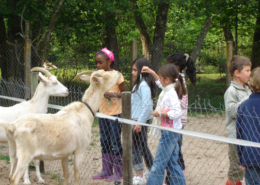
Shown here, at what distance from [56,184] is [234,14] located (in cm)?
806

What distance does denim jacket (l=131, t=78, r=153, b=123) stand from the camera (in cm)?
322

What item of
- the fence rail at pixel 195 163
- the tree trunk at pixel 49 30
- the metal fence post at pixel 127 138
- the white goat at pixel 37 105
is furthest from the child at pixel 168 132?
the tree trunk at pixel 49 30

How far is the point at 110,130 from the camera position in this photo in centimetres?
370

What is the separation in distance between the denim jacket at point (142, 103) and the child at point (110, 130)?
24 cm

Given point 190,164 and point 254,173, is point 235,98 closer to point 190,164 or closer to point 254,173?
point 254,173

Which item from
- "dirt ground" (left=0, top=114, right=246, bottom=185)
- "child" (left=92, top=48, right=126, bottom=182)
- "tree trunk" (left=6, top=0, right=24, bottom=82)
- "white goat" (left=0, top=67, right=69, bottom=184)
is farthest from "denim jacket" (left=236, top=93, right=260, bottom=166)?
"tree trunk" (left=6, top=0, right=24, bottom=82)

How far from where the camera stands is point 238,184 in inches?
114

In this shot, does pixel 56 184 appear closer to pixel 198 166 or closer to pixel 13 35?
pixel 198 166

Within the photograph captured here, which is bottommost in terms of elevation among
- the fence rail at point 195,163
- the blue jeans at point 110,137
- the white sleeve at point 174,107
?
the fence rail at point 195,163

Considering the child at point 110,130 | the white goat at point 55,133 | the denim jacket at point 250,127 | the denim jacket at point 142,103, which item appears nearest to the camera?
the denim jacket at point 250,127

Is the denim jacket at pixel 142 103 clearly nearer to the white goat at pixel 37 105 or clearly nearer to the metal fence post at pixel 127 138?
the metal fence post at pixel 127 138

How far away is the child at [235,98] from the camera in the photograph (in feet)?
9.07

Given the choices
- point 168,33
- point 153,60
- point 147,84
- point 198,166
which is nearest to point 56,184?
point 147,84

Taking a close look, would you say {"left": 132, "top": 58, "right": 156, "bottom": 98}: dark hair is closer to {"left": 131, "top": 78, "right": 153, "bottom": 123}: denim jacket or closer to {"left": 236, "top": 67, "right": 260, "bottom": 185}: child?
{"left": 131, "top": 78, "right": 153, "bottom": 123}: denim jacket
